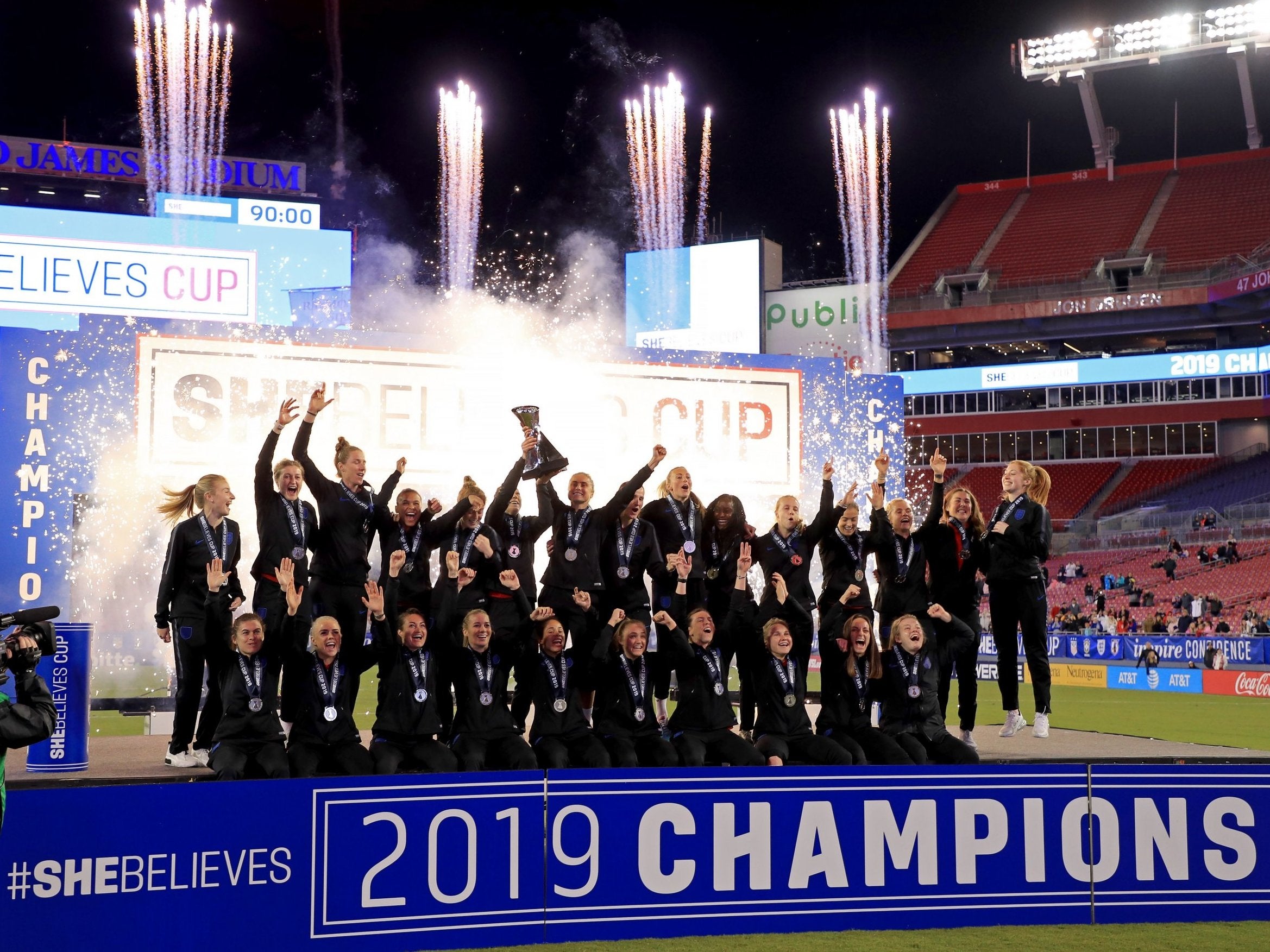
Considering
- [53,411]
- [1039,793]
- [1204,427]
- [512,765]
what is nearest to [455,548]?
[512,765]

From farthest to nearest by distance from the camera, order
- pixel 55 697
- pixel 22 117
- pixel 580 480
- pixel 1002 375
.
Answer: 1. pixel 22 117
2. pixel 1002 375
3. pixel 580 480
4. pixel 55 697

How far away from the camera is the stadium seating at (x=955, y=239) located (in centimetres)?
5803

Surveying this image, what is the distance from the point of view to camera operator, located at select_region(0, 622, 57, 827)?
16.3 feet

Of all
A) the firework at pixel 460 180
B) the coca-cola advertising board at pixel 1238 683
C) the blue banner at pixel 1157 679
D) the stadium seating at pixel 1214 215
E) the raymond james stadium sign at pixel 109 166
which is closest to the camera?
the coca-cola advertising board at pixel 1238 683

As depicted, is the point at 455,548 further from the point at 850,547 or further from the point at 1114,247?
the point at 1114,247

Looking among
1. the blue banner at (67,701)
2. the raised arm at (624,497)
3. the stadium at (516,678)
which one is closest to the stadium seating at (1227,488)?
the stadium at (516,678)

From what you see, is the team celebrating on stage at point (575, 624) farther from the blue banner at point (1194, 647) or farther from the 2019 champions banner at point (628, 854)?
the blue banner at point (1194, 647)

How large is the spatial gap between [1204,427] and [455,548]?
159ft

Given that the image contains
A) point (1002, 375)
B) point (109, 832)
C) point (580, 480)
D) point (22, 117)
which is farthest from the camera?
point (22, 117)

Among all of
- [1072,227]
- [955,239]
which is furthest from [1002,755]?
[955,239]

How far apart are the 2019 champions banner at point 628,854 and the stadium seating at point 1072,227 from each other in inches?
1937

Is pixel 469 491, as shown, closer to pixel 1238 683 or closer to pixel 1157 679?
pixel 1238 683

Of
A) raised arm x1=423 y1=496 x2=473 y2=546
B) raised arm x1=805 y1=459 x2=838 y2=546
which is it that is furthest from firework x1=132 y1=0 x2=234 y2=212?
raised arm x1=805 y1=459 x2=838 y2=546

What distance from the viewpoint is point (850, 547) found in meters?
9.82
